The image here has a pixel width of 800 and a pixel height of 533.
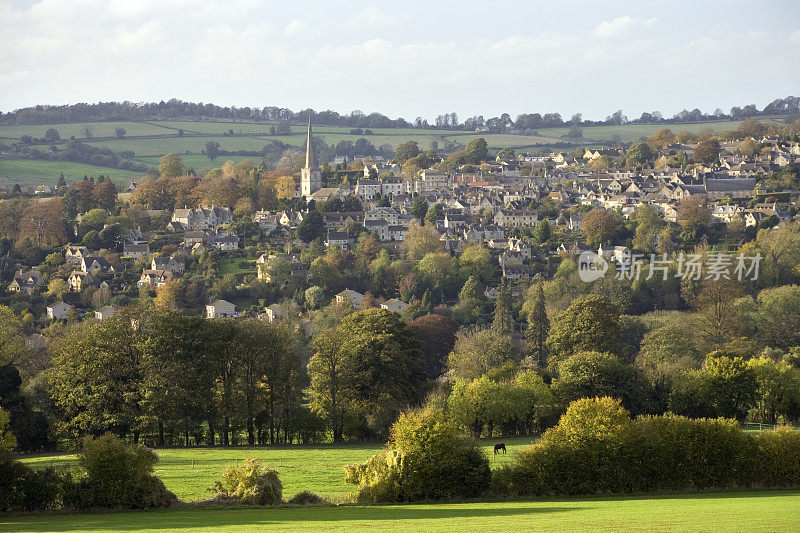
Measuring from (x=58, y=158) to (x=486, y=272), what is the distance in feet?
280

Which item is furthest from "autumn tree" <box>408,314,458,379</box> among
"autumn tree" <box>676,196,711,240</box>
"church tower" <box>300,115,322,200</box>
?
"church tower" <box>300,115,322,200</box>

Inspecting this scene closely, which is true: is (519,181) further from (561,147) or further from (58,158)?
(58,158)

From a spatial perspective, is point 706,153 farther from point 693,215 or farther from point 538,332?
point 538,332

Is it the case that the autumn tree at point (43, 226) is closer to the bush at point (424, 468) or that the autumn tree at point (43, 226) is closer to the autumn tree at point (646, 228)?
the autumn tree at point (646, 228)

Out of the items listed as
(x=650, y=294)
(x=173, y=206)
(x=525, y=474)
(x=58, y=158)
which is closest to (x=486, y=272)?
(x=650, y=294)

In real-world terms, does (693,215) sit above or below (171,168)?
below

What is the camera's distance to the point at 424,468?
28.2 metres

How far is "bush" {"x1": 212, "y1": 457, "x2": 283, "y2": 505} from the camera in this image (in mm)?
27031

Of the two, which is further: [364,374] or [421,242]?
[421,242]

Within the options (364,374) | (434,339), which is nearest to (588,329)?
(364,374)

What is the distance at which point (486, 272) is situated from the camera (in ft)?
290

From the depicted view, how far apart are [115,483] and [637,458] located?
14.7 m

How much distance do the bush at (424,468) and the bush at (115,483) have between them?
5433mm

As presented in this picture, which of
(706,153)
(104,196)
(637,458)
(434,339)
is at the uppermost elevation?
(706,153)
